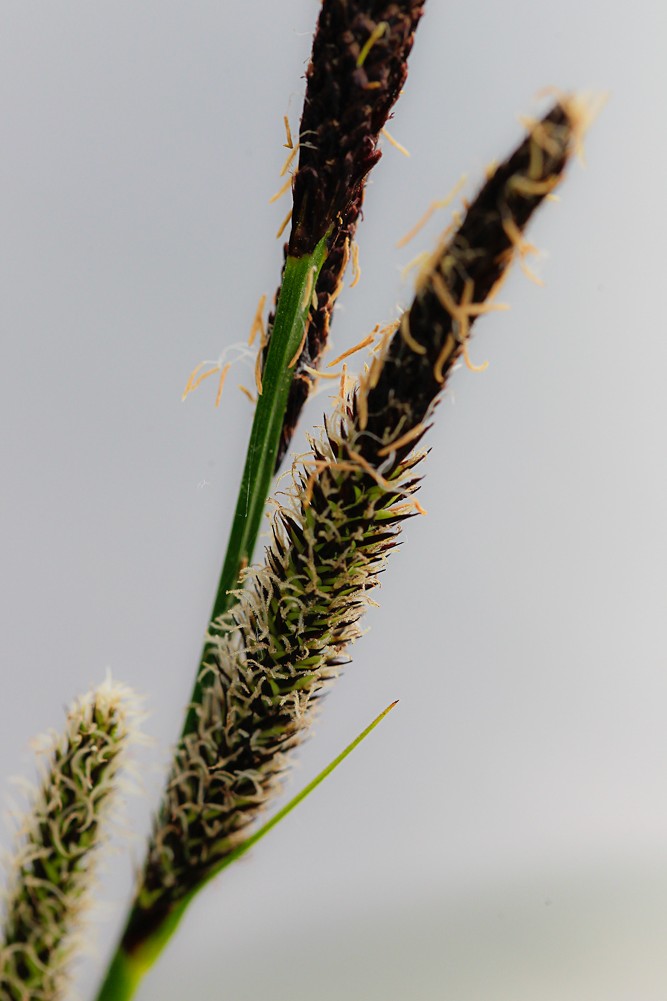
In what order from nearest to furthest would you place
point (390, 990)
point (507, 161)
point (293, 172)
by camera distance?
point (507, 161) → point (293, 172) → point (390, 990)

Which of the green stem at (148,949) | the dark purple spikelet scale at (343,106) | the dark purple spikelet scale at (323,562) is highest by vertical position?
the dark purple spikelet scale at (343,106)

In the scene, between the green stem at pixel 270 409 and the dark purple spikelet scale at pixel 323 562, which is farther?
the green stem at pixel 270 409

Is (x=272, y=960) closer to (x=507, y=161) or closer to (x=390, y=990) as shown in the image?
(x=390, y=990)

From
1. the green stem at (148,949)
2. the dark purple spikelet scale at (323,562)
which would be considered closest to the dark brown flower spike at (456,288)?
the dark purple spikelet scale at (323,562)

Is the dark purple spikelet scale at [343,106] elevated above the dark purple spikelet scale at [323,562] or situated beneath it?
elevated above

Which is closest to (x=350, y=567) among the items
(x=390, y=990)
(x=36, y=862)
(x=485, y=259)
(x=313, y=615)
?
(x=313, y=615)

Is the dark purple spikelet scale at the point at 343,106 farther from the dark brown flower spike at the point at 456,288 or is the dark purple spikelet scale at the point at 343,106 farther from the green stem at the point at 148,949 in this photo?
the green stem at the point at 148,949

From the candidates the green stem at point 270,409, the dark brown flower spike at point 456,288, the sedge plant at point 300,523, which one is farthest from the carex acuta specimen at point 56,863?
the dark brown flower spike at point 456,288

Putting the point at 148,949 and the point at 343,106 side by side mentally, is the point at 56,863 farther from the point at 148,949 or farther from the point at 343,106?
the point at 343,106
